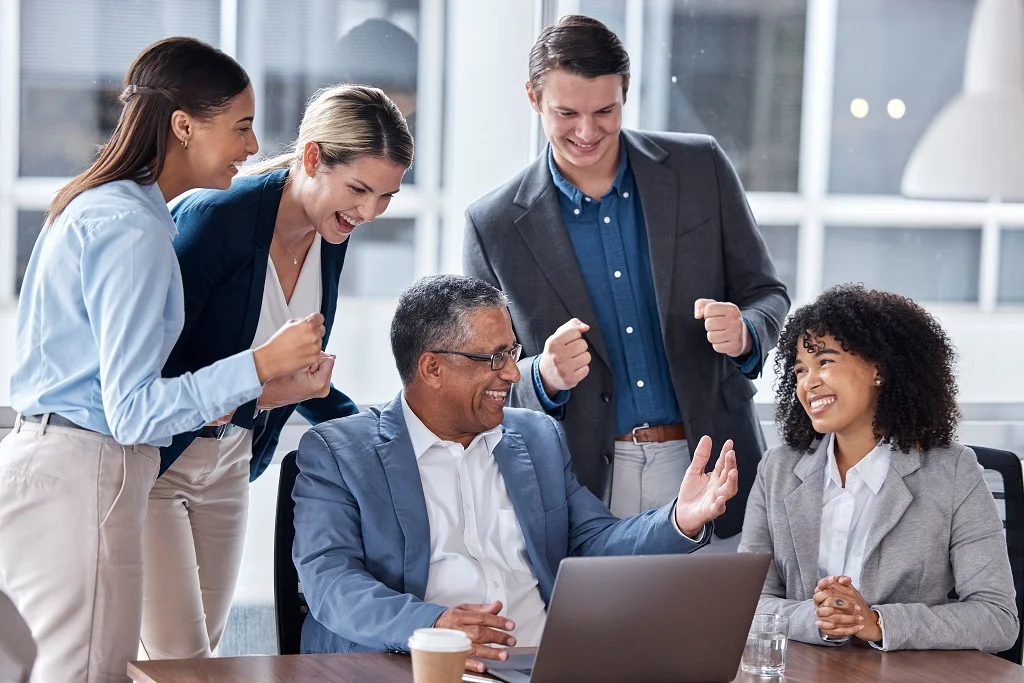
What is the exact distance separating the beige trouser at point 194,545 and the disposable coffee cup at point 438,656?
37.9 inches

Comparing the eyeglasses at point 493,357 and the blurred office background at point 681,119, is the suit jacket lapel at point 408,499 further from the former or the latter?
the blurred office background at point 681,119

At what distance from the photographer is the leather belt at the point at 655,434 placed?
8.97ft

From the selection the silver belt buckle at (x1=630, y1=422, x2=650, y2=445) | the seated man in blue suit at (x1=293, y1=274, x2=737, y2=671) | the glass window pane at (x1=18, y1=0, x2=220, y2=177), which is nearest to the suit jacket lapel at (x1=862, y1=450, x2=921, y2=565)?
the seated man in blue suit at (x1=293, y1=274, x2=737, y2=671)

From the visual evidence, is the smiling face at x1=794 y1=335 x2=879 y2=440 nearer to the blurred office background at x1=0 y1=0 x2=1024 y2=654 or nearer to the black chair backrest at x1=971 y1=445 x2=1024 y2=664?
the black chair backrest at x1=971 y1=445 x2=1024 y2=664

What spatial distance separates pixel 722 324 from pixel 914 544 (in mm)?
574

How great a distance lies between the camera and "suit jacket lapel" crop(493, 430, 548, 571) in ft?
7.54

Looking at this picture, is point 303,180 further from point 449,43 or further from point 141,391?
point 449,43

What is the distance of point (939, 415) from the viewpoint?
7.92 feet

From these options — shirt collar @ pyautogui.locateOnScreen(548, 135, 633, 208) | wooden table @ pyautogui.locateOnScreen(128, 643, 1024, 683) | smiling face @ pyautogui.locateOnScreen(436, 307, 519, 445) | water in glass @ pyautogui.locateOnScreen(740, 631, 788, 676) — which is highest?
shirt collar @ pyautogui.locateOnScreen(548, 135, 633, 208)

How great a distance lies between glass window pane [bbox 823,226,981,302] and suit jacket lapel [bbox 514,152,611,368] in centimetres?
141

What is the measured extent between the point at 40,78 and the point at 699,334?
74.8 inches

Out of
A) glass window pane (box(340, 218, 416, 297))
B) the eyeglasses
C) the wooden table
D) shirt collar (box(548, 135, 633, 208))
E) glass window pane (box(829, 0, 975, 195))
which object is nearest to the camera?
the wooden table

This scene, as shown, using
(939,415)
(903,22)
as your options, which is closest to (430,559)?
(939,415)

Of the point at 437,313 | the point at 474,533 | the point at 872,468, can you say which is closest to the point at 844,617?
the point at 872,468
